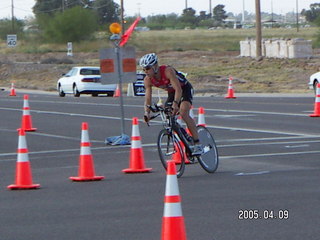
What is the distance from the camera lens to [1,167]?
15.4 meters

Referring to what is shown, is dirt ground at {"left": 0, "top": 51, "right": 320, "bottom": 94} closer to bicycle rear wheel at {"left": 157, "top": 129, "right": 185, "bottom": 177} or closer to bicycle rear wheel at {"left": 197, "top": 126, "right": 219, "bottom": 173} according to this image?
bicycle rear wheel at {"left": 197, "top": 126, "right": 219, "bottom": 173}

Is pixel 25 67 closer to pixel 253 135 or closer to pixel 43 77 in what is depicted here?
pixel 43 77

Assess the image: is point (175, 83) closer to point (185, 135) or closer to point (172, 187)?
point (185, 135)

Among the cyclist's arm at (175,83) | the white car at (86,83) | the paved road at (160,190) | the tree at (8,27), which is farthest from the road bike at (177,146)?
the tree at (8,27)

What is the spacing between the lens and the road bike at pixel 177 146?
13.2 meters

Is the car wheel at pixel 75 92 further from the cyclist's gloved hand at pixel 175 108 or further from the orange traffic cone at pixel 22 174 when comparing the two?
the orange traffic cone at pixel 22 174

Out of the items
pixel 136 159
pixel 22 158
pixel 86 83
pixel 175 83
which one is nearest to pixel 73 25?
pixel 86 83

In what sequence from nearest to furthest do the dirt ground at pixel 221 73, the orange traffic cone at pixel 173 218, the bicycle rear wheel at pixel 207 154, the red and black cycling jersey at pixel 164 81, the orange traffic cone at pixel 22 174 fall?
the orange traffic cone at pixel 173 218
the orange traffic cone at pixel 22 174
the red and black cycling jersey at pixel 164 81
the bicycle rear wheel at pixel 207 154
the dirt ground at pixel 221 73

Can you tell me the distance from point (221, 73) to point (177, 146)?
39.9m

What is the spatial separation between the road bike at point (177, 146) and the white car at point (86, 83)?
88.2 ft

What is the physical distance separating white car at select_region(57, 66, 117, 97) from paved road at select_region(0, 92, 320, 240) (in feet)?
59.9

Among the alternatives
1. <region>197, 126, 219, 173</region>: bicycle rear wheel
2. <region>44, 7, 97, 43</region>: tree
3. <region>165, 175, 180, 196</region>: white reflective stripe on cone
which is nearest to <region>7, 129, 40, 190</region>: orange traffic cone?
<region>197, 126, 219, 173</region>: bicycle rear wheel

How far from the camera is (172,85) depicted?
1291 cm

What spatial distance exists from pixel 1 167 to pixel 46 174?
1558mm
